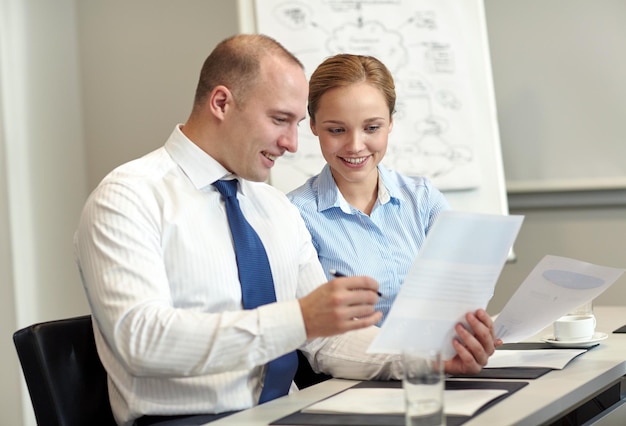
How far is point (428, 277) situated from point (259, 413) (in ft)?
1.23

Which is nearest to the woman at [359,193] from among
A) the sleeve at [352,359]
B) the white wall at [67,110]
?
the sleeve at [352,359]

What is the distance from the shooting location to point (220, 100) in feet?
6.11

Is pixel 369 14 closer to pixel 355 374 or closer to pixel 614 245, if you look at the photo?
pixel 614 245

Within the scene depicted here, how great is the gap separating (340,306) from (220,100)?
0.61 meters

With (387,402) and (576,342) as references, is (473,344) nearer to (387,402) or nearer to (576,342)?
(387,402)

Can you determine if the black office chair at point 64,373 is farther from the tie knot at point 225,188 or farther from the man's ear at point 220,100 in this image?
the man's ear at point 220,100

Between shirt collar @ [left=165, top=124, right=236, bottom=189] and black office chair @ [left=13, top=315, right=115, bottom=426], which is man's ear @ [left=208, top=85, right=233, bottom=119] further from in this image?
black office chair @ [left=13, top=315, right=115, bottom=426]

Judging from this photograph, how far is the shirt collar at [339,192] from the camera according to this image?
2363 mm

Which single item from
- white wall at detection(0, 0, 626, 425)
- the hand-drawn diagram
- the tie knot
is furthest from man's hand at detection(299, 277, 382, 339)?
white wall at detection(0, 0, 626, 425)

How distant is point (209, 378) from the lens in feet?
5.59

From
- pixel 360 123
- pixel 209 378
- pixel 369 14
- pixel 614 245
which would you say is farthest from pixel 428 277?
pixel 614 245

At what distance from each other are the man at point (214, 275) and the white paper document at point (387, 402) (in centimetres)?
12

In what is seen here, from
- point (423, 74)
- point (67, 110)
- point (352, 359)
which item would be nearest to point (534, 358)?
point (352, 359)

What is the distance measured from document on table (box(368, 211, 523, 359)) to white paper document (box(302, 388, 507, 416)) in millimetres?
93
